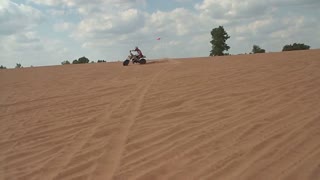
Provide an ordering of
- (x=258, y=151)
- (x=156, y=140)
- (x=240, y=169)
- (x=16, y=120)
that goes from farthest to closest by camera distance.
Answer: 1. (x=16, y=120)
2. (x=156, y=140)
3. (x=258, y=151)
4. (x=240, y=169)

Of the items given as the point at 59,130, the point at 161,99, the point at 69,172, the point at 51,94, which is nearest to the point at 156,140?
the point at 69,172

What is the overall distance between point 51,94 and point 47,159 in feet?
18.1

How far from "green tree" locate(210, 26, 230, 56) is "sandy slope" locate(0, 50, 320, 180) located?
123 feet

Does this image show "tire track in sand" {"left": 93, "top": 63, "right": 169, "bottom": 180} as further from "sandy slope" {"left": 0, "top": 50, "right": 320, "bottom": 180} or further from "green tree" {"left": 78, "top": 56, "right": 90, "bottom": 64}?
"green tree" {"left": 78, "top": 56, "right": 90, "bottom": 64}

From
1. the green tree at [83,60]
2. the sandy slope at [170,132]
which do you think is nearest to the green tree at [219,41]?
the green tree at [83,60]

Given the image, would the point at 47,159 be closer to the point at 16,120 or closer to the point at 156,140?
the point at 156,140

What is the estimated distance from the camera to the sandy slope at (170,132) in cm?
455

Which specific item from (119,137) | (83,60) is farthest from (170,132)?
(83,60)

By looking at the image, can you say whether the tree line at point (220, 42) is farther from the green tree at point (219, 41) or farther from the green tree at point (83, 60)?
the green tree at point (83, 60)

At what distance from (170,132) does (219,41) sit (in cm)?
4281

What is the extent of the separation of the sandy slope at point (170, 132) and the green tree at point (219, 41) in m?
37.5

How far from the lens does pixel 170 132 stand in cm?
588

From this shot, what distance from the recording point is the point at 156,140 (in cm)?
554

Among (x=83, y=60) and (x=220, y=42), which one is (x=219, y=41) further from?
(x=83, y=60)
